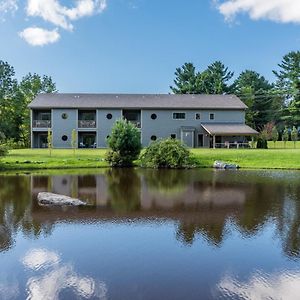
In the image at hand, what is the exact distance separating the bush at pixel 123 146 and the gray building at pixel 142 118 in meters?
12.5

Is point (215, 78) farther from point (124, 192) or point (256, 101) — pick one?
point (124, 192)

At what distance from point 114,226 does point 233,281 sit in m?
4.66

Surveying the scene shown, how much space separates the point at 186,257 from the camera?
26.5 feet

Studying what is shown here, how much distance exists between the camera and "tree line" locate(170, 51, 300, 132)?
6150cm

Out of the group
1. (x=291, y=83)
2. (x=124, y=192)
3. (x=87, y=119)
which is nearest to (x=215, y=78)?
(x=291, y=83)

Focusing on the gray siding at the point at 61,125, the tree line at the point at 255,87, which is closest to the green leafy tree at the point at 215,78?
the tree line at the point at 255,87

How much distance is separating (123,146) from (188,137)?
14.8 m

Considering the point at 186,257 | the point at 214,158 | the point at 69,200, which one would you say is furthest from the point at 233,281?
the point at 214,158

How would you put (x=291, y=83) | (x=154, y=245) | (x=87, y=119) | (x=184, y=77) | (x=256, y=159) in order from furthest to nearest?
(x=184, y=77) → (x=291, y=83) → (x=87, y=119) → (x=256, y=159) → (x=154, y=245)

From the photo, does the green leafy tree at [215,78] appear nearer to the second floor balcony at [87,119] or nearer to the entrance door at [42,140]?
the second floor balcony at [87,119]

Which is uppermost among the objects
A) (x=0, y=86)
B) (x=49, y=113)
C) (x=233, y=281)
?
(x=0, y=86)

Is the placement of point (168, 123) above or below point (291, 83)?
below

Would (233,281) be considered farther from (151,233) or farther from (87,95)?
(87,95)

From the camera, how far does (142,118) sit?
1681 inches
